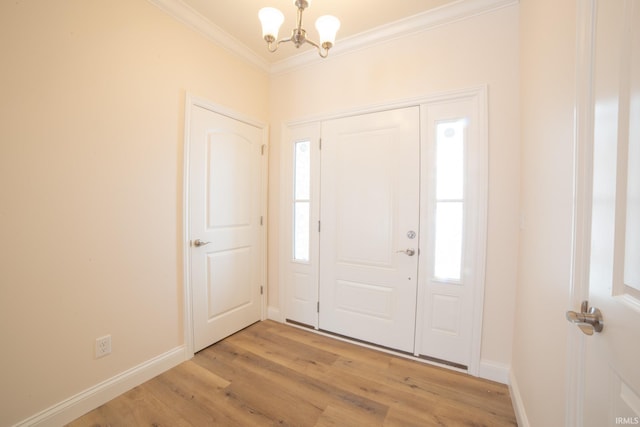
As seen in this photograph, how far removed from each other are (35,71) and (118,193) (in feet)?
2.42

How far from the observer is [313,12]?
1.97 meters

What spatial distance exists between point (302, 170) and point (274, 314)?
1665 mm

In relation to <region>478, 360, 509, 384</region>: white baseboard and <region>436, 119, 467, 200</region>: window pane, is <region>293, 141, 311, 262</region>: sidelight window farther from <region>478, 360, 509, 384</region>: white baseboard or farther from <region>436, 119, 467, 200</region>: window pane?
<region>478, 360, 509, 384</region>: white baseboard

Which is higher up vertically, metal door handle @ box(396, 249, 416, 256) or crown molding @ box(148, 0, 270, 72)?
crown molding @ box(148, 0, 270, 72)

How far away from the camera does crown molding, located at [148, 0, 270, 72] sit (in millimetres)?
1880

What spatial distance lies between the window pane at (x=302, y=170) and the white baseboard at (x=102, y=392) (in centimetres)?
175

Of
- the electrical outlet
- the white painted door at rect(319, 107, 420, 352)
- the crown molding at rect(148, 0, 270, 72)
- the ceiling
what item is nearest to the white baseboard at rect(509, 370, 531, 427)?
the white painted door at rect(319, 107, 420, 352)

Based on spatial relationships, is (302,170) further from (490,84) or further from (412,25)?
(490,84)

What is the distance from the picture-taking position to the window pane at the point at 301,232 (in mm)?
2604

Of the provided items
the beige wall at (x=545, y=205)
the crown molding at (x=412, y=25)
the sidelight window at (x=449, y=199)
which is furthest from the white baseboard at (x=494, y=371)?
the crown molding at (x=412, y=25)

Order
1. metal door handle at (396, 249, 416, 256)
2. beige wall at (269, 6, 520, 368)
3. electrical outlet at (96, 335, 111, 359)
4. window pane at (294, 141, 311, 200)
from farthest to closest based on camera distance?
1. window pane at (294, 141, 311, 200)
2. metal door handle at (396, 249, 416, 256)
3. beige wall at (269, 6, 520, 368)
4. electrical outlet at (96, 335, 111, 359)

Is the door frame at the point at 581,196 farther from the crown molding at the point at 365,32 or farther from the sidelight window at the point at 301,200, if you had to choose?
the sidelight window at the point at 301,200

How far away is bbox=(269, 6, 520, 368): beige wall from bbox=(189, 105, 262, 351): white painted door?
4.06 feet

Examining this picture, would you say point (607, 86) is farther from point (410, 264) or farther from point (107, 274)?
point (107, 274)
